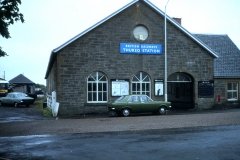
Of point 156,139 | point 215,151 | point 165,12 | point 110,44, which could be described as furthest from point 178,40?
point 215,151

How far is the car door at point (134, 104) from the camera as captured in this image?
63.8ft

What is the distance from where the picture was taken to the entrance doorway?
79.9 ft

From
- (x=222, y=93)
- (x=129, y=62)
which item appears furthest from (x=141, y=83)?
(x=222, y=93)

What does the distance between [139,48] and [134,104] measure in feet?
17.1

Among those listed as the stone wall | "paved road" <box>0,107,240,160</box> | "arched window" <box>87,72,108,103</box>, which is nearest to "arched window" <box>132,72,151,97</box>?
"arched window" <box>87,72,108,103</box>

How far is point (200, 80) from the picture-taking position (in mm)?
24234

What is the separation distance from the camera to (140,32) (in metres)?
23.2

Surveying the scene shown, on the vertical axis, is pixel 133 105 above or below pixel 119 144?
above

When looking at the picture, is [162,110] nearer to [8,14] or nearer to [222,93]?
[222,93]

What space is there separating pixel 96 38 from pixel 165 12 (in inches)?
218

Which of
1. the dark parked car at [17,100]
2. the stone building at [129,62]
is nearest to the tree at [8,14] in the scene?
the stone building at [129,62]

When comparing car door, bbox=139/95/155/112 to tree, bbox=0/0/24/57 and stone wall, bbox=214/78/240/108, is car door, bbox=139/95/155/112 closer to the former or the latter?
stone wall, bbox=214/78/240/108

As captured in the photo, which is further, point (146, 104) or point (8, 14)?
point (146, 104)

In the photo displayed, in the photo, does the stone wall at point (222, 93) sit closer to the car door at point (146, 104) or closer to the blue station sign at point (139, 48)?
the blue station sign at point (139, 48)
